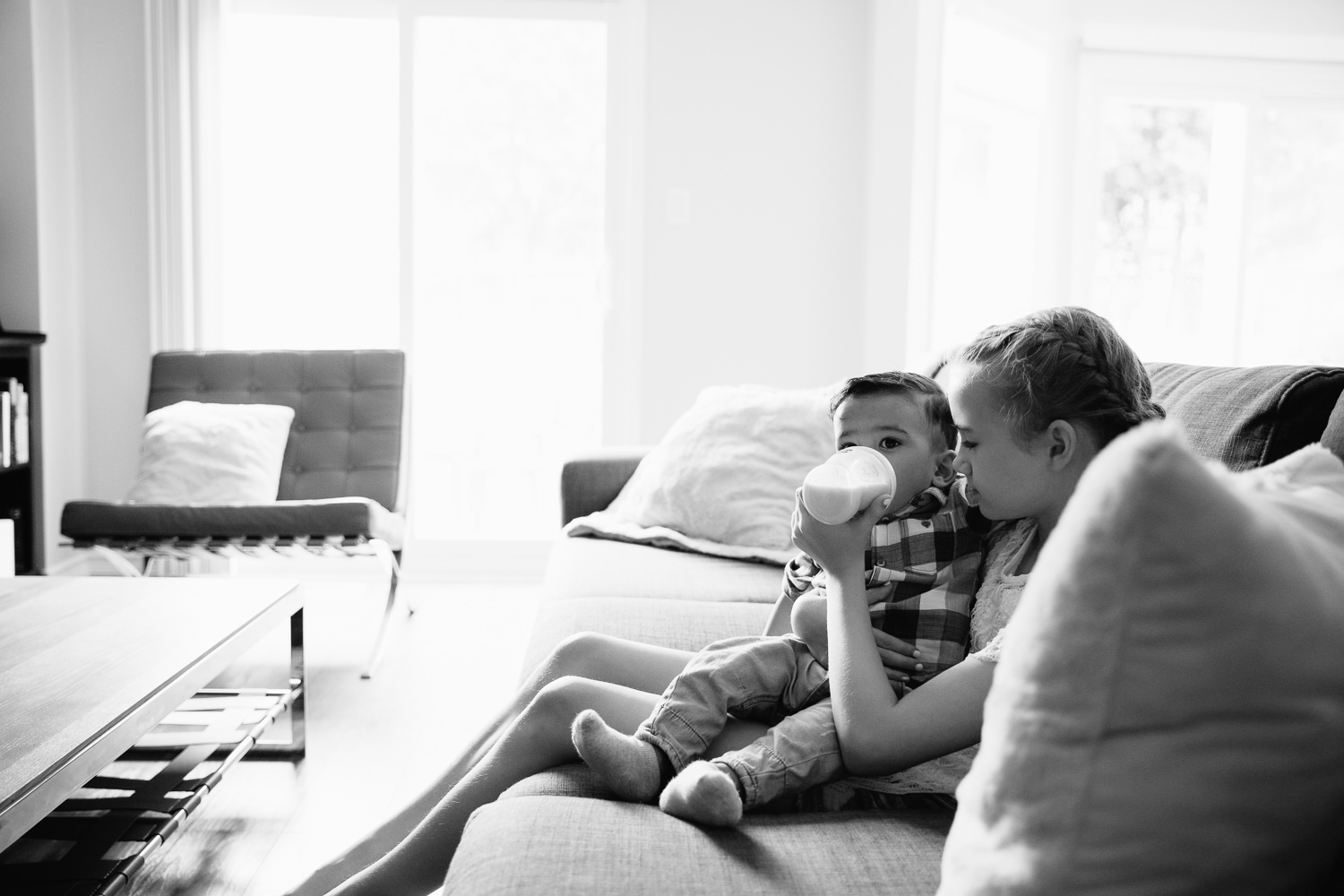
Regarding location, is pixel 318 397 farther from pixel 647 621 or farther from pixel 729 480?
pixel 647 621

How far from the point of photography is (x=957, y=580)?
1.12m

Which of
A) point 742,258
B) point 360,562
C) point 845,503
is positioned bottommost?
point 360,562

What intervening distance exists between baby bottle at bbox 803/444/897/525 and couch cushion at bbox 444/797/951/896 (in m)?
0.29

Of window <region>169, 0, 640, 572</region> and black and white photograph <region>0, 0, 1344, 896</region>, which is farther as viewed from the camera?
window <region>169, 0, 640, 572</region>

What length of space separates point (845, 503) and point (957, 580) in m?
0.22

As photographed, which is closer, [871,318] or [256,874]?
[256,874]

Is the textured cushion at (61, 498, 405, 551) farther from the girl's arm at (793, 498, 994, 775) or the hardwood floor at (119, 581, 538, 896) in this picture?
the girl's arm at (793, 498, 994, 775)

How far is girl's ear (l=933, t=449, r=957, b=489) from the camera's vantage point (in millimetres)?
1215

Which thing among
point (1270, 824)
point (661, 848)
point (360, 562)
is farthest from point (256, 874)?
point (360, 562)

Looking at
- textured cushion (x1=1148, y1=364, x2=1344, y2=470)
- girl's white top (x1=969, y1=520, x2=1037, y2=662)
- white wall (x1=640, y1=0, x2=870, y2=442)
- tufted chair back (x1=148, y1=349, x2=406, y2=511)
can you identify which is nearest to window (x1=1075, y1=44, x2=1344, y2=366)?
white wall (x1=640, y1=0, x2=870, y2=442)

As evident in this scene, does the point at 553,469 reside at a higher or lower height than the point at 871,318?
lower

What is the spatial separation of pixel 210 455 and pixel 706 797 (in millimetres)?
2567

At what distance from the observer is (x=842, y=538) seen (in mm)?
991

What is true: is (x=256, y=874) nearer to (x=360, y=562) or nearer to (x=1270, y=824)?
(x=1270, y=824)
